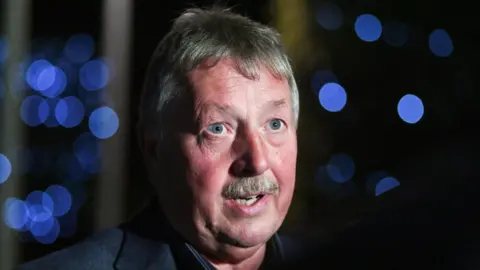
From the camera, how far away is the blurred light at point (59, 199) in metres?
3.58

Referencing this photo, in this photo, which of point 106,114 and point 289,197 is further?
point 106,114

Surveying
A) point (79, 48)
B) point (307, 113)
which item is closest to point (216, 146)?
point (307, 113)

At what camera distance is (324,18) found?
247 centimetres

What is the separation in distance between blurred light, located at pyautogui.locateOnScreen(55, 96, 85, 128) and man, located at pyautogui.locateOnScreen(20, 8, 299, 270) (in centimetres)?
236

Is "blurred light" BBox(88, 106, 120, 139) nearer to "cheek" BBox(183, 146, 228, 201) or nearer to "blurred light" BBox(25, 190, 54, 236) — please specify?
"blurred light" BBox(25, 190, 54, 236)

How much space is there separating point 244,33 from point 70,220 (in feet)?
8.80

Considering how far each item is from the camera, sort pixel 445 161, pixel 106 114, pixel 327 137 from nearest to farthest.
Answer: pixel 445 161, pixel 327 137, pixel 106 114

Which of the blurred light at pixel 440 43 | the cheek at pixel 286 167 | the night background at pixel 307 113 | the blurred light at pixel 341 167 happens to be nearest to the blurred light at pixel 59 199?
the night background at pixel 307 113

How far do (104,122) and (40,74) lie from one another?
0.73m

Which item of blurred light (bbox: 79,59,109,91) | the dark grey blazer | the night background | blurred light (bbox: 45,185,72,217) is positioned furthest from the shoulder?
blurred light (bbox: 45,185,72,217)

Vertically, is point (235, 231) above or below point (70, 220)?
above

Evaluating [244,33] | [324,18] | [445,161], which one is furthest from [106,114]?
[445,161]

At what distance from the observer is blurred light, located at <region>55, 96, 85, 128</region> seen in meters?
3.32

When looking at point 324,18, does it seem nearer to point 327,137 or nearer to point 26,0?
A: point 327,137
